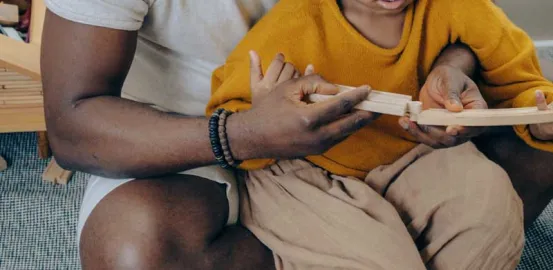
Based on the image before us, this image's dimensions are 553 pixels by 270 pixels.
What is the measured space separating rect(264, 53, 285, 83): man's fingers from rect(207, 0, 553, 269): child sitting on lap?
0.08 m

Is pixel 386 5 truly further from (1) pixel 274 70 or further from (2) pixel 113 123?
(2) pixel 113 123

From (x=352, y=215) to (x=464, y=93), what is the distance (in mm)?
188

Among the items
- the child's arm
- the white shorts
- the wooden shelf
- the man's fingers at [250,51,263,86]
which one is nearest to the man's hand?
the man's fingers at [250,51,263,86]

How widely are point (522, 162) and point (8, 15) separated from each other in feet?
2.97

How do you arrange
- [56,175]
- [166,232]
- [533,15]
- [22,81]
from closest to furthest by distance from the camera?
[166,232] → [22,81] → [56,175] → [533,15]

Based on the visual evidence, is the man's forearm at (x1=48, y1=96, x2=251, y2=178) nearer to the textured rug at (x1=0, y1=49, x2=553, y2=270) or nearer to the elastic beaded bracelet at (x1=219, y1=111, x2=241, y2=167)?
the elastic beaded bracelet at (x1=219, y1=111, x2=241, y2=167)

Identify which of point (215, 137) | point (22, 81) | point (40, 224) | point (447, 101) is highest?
point (447, 101)

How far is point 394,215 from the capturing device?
Answer: 768 millimetres

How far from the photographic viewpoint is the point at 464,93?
763 mm

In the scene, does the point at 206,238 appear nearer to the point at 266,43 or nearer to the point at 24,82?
the point at 266,43

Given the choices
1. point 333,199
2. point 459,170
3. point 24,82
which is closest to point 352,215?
point 333,199

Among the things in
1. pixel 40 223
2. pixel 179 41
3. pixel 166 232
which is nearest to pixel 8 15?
pixel 40 223

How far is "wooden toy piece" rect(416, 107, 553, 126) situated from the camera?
2.11 ft

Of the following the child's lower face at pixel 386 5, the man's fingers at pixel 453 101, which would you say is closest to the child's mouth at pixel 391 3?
the child's lower face at pixel 386 5
